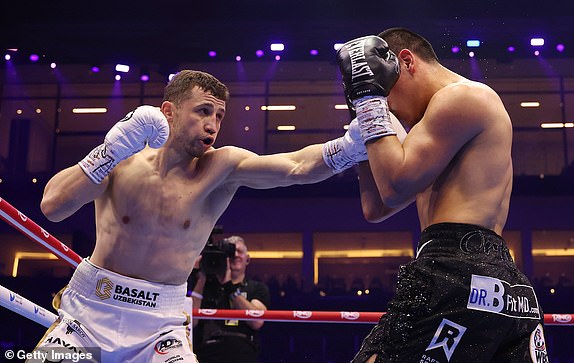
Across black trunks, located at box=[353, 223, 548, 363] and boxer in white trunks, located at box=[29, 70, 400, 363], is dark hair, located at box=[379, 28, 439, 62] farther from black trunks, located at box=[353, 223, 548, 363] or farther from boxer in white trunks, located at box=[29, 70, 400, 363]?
black trunks, located at box=[353, 223, 548, 363]

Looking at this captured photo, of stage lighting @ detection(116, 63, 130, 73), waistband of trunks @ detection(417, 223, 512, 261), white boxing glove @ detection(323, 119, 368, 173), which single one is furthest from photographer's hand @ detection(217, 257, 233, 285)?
stage lighting @ detection(116, 63, 130, 73)

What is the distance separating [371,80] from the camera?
6.22 ft

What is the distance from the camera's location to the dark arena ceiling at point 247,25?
959 cm

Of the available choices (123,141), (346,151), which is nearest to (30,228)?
(123,141)

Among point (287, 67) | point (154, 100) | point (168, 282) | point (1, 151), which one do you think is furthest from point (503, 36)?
point (1, 151)

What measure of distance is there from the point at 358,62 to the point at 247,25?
8891 mm

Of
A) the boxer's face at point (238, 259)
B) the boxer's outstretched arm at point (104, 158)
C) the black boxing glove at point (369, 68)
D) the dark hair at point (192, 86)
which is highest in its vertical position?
the dark hair at point (192, 86)

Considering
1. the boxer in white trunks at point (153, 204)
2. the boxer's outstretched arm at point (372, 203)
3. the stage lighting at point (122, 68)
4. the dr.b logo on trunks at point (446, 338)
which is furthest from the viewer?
the stage lighting at point (122, 68)

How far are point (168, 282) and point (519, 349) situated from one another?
1.32 m

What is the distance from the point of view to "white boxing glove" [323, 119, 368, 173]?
2.38 metres

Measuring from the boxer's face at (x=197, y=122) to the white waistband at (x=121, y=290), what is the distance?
0.60 metres

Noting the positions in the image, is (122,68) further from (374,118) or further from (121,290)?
(374,118)

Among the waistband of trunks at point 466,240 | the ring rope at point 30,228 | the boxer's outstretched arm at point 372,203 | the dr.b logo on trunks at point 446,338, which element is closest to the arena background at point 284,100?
the ring rope at point 30,228

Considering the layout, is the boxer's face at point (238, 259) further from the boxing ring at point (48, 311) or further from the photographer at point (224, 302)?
the boxing ring at point (48, 311)
